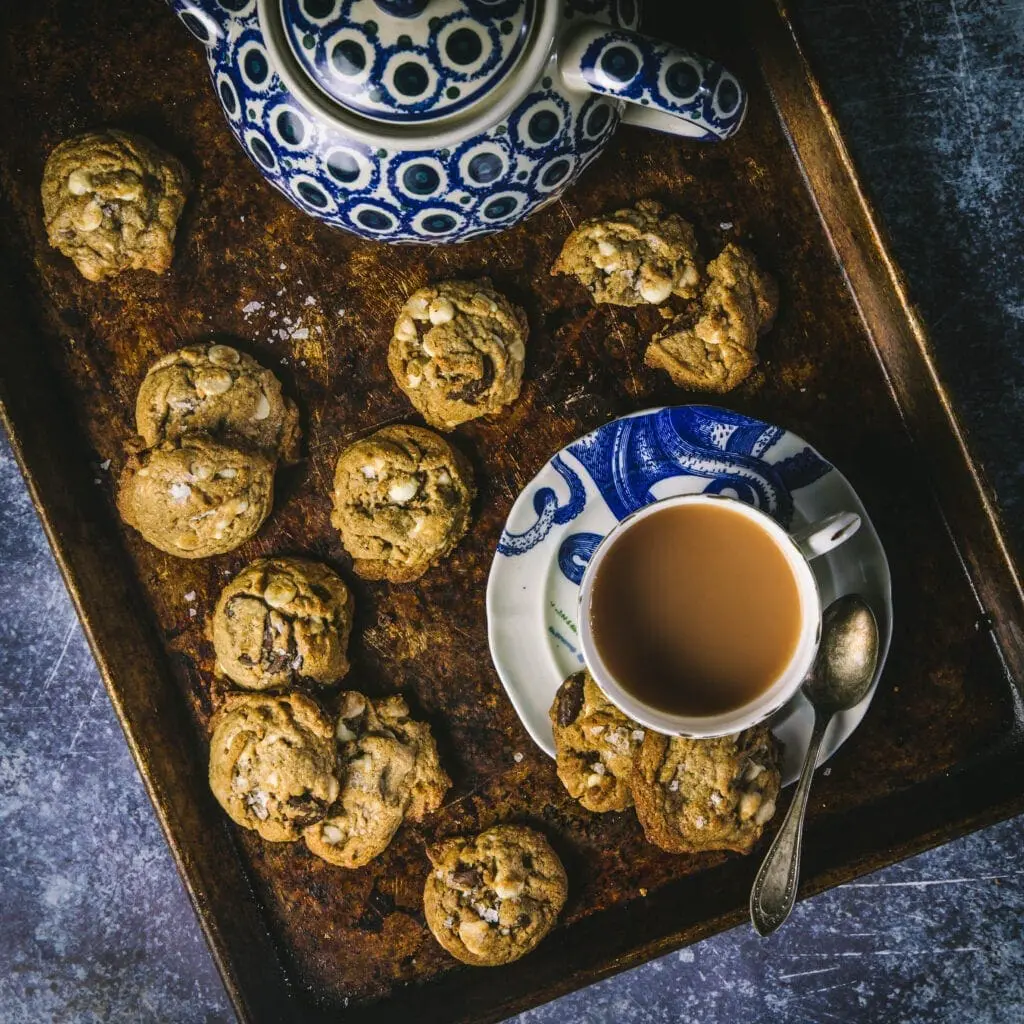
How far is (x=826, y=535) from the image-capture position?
123 cm

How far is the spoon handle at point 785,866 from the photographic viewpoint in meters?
1.37

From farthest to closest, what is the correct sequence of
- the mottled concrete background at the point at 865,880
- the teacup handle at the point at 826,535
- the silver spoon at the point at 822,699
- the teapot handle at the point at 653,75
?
the mottled concrete background at the point at 865,880
the silver spoon at the point at 822,699
the teacup handle at the point at 826,535
the teapot handle at the point at 653,75

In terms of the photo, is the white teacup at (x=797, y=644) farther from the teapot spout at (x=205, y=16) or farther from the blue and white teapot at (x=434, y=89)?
the teapot spout at (x=205, y=16)

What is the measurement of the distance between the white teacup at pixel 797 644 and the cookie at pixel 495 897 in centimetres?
34

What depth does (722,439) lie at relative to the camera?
1.39 m

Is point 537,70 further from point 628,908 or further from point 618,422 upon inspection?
point 628,908

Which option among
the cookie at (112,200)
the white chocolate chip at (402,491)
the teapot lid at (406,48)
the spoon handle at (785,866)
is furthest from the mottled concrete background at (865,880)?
the teapot lid at (406,48)

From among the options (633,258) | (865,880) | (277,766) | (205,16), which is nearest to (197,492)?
(277,766)

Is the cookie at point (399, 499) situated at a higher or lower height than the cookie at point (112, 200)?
lower

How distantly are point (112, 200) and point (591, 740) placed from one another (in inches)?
41.4

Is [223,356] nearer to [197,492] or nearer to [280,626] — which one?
[197,492]

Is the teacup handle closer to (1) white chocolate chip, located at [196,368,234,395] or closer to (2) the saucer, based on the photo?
(2) the saucer

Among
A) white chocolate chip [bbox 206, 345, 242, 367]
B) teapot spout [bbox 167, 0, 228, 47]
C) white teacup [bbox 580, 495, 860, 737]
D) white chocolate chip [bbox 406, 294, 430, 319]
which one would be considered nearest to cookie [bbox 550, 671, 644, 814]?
white teacup [bbox 580, 495, 860, 737]

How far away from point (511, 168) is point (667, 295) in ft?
1.33
